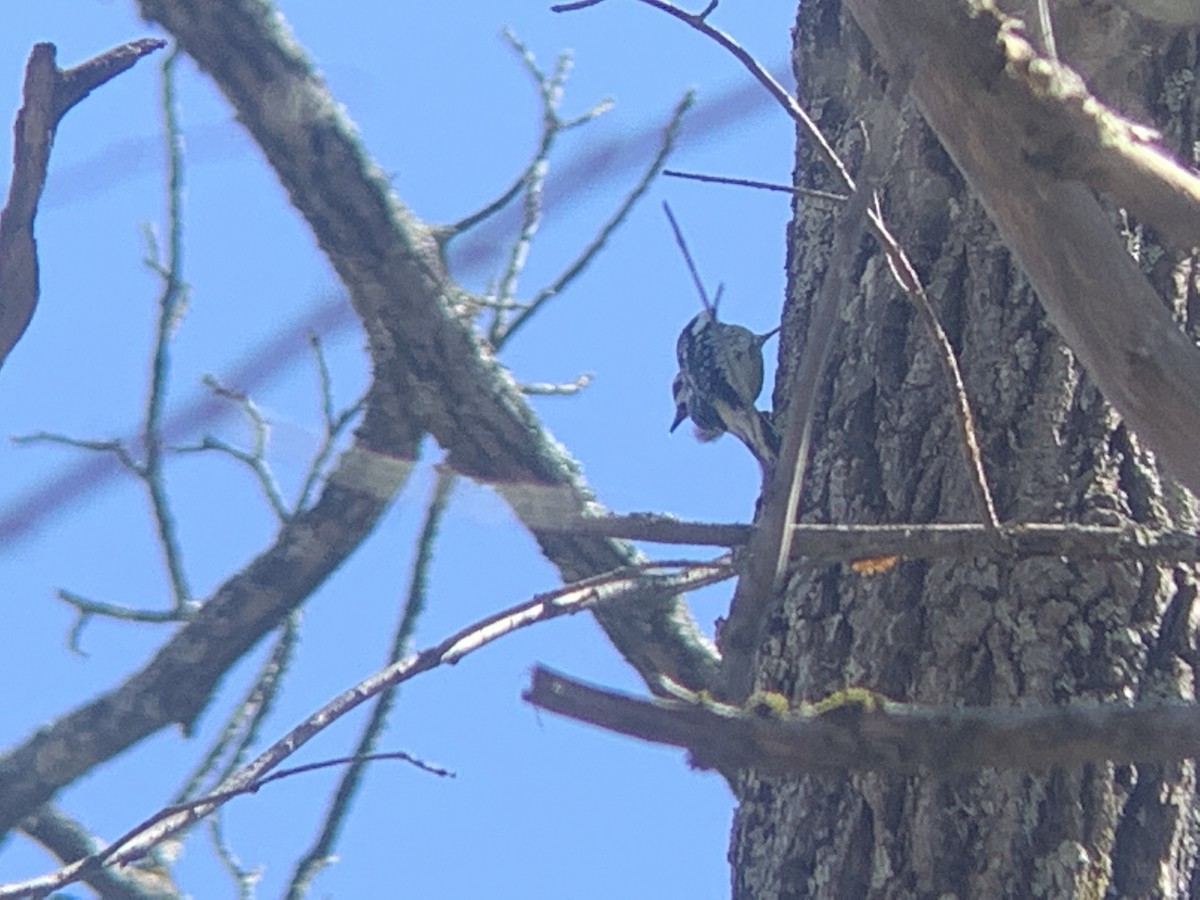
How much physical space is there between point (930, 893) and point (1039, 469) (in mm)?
393

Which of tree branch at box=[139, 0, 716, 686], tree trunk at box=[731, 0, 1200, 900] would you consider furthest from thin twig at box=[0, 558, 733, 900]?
tree branch at box=[139, 0, 716, 686]

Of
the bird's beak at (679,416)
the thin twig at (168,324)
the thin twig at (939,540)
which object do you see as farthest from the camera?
the bird's beak at (679,416)

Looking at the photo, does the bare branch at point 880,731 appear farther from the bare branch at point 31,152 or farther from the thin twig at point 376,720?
the thin twig at point 376,720

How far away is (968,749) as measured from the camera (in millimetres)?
938

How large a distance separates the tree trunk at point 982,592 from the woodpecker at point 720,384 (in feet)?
3.98

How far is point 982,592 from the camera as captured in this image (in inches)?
58.7

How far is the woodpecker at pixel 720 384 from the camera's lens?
3155mm

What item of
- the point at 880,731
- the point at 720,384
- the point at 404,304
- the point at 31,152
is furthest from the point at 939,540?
the point at 720,384

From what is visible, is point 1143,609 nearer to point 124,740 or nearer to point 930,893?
point 930,893

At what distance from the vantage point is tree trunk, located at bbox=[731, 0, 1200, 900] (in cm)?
140

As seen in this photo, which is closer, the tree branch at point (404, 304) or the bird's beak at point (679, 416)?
the tree branch at point (404, 304)

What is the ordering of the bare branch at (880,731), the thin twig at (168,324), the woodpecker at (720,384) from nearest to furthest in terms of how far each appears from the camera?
the bare branch at (880,731) → the thin twig at (168,324) → the woodpecker at (720,384)

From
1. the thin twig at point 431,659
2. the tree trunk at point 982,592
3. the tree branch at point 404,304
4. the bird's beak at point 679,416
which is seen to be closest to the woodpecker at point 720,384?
the bird's beak at point 679,416

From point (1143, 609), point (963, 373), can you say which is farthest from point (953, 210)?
point (1143, 609)
